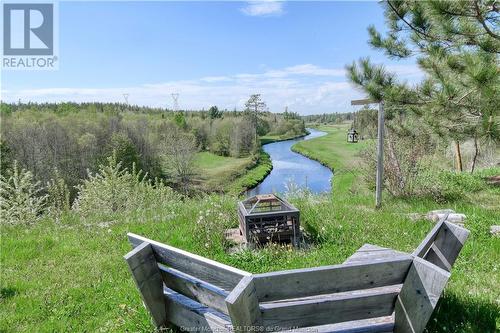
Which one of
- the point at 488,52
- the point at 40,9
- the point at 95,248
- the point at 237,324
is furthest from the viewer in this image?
the point at 40,9

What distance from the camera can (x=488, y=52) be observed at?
255 inches

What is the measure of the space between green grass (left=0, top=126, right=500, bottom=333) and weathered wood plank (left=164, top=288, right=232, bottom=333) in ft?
1.69

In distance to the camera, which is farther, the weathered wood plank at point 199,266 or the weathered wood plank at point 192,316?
the weathered wood plank at point 192,316

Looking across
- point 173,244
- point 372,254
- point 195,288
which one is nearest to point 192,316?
point 195,288

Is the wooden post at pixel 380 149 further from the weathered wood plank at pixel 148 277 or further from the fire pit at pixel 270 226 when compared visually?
the weathered wood plank at pixel 148 277

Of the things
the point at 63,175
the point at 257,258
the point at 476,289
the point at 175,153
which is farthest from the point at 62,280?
the point at 175,153

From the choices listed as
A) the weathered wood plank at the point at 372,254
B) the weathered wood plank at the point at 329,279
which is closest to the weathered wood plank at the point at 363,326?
the weathered wood plank at the point at 329,279

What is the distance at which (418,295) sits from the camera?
2074 millimetres

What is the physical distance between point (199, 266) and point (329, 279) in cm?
79

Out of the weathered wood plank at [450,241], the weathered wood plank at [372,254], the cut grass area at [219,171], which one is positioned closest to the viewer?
the weathered wood plank at [450,241]

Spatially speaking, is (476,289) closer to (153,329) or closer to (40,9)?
(153,329)

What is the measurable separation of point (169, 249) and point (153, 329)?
999 millimetres

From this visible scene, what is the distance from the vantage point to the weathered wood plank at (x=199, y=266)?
2.03 m

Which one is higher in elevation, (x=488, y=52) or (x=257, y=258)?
(x=488, y=52)
